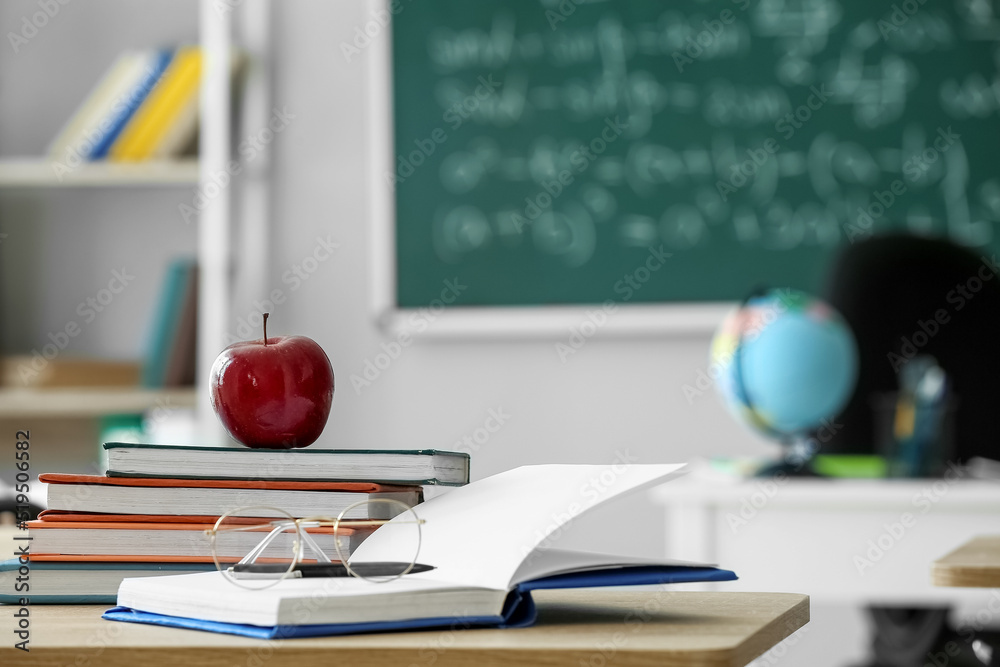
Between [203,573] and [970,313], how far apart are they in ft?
6.20

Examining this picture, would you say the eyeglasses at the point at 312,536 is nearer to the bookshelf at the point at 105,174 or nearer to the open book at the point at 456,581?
the open book at the point at 456,581

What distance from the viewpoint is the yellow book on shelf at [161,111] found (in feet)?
8.92

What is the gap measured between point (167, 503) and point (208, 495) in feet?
0.08

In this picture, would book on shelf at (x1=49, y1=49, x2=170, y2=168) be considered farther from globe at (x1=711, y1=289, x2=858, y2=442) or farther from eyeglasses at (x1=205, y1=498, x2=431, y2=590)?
eyeglasses at (x1=205, y1=498, x2=431, y2=590)

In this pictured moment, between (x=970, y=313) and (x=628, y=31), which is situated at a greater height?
(x=628, y=31)

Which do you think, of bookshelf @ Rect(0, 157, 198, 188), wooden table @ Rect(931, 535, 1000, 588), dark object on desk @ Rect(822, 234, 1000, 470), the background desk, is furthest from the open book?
bookshelf @ Rect(0, 157, 198, 188)

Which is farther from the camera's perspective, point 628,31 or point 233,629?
point 628,31

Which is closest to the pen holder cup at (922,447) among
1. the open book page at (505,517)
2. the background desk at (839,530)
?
the background desk at (839,530)

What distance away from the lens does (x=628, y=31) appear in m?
2.80

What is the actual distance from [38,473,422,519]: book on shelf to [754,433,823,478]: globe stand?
3.95ft

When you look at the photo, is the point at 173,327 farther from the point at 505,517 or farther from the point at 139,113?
the point at 505,517

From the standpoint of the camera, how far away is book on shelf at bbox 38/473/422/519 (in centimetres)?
69

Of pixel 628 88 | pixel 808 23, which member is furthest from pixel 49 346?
pixel 808 23

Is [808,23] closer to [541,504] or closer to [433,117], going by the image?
[433,117]
